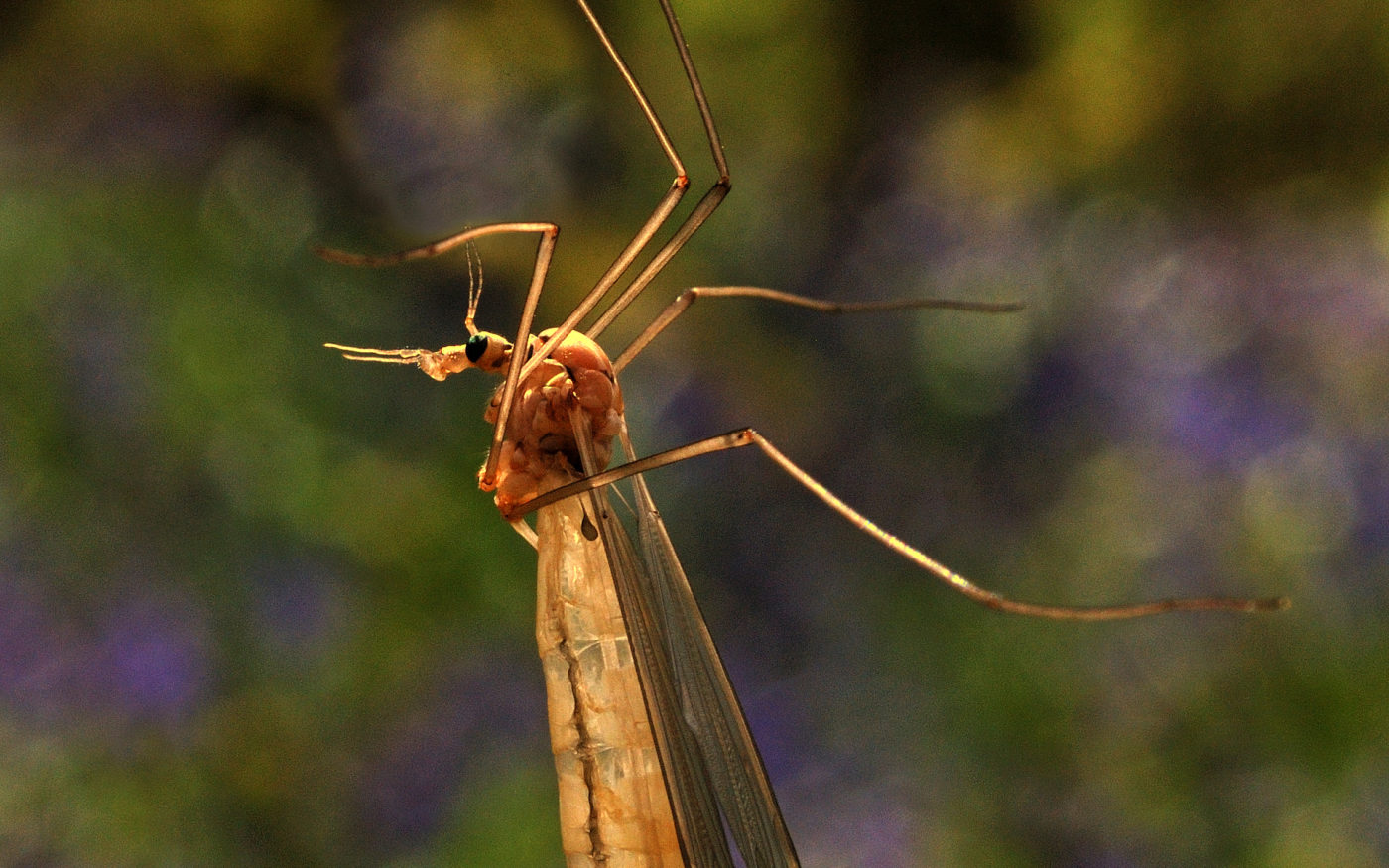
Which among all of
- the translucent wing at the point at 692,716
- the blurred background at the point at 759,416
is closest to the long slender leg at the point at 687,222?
the translucent wing at the point at 692,716

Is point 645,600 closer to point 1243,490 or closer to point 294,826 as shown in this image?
point 294,826

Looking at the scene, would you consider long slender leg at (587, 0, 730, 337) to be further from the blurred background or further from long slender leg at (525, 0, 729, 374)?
the blurred background

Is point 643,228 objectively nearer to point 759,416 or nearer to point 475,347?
point 475,347

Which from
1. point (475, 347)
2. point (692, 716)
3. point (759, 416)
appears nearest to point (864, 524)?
point (692, 716)

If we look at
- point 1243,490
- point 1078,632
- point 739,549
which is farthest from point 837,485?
point 1243,490

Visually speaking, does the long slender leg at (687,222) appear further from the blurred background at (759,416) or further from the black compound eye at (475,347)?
the blurred background at (759,416)

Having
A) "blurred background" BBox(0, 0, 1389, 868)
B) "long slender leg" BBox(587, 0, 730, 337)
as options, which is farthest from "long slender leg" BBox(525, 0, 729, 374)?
"blurred background" BBox(0, 0, 1389, 868)
